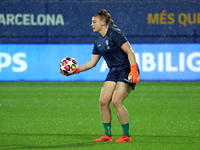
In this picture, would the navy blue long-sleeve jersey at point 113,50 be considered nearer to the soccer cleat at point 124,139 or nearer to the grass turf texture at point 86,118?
the soccer cleat at point 124,139

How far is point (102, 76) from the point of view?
62.9 ft

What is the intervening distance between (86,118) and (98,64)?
9.26m

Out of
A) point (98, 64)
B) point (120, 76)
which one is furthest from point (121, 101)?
point (98, 64)

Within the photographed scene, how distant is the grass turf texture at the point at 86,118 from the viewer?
7191 mm

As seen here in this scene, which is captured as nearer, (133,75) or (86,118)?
(133,75)

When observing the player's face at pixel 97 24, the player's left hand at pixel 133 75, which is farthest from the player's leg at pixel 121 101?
the player's face at pixel 97 24

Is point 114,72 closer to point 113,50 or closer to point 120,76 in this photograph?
point 120,76

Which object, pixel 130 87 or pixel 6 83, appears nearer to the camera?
pixel 130 87

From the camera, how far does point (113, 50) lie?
23.3ft

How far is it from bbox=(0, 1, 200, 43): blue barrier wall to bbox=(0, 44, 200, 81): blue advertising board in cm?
510

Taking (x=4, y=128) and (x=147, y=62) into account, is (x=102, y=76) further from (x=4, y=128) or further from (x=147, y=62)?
(x=4, y=128)

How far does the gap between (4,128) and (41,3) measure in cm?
1659

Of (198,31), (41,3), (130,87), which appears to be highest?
(41,3)

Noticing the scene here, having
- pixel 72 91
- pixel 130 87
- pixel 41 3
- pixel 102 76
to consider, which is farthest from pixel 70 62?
pixel 41 3
